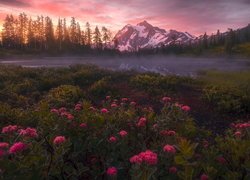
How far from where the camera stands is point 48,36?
82.7 meters

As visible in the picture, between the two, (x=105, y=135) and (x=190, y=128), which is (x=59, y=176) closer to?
(x=105, y=135)

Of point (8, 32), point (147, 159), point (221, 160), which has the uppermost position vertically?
point (8, 32)

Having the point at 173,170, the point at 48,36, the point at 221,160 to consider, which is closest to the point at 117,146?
the point at 173,170

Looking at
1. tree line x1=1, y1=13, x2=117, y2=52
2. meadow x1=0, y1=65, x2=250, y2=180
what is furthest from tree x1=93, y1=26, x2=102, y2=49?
meadow x1=0, y1=65, x2=250, y2=180

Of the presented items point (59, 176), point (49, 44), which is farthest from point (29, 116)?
point (49, 44)

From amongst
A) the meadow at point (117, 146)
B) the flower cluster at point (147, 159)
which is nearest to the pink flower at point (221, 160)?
the meadow at point (117, 146)

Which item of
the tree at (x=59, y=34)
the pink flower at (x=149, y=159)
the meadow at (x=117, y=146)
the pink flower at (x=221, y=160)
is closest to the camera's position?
the pink flower at (x=149, y=159)

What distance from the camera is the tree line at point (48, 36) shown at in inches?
3119

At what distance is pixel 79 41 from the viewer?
9038 cm

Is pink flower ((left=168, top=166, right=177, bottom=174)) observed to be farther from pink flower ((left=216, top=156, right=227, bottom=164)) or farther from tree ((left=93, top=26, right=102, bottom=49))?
tree ((left=93, top=26, right=102, bottom=49))

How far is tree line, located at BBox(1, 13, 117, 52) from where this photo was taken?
79.2m

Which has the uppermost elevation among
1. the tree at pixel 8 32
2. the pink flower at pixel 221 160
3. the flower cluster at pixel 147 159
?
the tree at pixel 8 32

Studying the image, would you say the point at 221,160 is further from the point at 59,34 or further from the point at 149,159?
the point at 59,34

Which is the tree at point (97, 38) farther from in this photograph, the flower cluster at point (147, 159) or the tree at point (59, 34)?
the flower cluster at point (147, 159)
